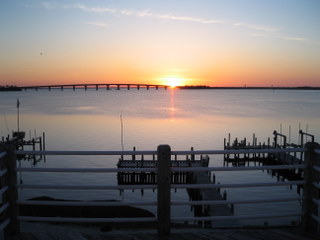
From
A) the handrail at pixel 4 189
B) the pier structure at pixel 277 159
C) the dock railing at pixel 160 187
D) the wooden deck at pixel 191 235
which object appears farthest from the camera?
the pier structure at pixel 277 159

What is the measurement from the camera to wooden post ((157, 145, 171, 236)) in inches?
168

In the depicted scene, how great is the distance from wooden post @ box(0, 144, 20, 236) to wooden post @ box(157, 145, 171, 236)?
208 centimetres

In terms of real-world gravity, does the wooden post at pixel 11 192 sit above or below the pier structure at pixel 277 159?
above

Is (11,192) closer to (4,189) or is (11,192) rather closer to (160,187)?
(4,189)

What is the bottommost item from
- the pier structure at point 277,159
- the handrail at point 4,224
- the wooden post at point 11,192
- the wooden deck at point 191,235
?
the pier structure at point 277,159

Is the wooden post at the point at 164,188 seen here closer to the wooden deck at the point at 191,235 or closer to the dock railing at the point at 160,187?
the dock railing at the point at 160,187

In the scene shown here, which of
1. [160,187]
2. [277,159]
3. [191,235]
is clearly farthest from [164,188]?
[277,159]

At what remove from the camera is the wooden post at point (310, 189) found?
14.9ft

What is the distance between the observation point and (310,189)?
183 inches

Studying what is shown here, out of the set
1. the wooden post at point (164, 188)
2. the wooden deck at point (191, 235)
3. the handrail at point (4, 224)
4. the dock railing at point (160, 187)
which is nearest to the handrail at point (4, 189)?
the dock railing at point (160, 187)

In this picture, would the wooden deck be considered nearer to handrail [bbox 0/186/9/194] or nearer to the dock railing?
the dock railing

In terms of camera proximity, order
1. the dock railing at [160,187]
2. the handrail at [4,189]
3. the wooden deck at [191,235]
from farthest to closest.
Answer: the wooden deck at [191,235] < the dock railing at [160,187] < the handrail at [4,189]

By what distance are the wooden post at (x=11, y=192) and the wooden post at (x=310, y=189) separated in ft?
14.2

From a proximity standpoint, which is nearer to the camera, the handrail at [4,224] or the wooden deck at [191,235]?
the handrail at [4,224]
